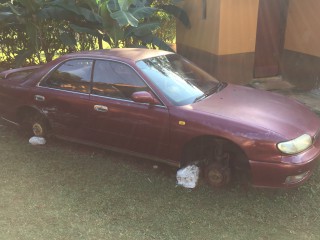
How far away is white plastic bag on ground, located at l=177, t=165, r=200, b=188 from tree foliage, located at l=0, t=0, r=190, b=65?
3.49 metres

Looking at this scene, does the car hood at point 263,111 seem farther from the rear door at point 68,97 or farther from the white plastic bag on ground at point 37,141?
the white plastic bag on ground at point 37,141

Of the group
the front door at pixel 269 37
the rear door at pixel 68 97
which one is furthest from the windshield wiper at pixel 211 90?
the front door at pixel 269 37

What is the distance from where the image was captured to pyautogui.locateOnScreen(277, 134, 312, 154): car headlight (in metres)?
3.83

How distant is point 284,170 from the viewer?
12.5 ft

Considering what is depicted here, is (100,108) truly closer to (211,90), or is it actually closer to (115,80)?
(115,80)

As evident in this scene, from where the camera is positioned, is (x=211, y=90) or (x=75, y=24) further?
(x=75, y=24)

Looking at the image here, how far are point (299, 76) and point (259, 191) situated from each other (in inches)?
208

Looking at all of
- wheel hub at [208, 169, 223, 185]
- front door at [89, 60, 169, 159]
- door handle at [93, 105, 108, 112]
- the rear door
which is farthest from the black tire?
the rear door

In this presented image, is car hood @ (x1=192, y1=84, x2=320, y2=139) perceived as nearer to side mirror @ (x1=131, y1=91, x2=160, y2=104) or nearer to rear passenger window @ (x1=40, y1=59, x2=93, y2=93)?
side mirror @ (x1=131, y1=91, x2=160, y2=104)

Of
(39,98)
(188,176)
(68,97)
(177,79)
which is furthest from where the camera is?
(39,98)

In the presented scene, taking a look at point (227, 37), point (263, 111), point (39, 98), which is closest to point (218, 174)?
point (263, 111)

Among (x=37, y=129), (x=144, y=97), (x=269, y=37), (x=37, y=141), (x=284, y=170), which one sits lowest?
(x=37, y=141)

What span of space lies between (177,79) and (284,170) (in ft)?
5.67

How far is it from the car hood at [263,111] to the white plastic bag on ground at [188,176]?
2.38 ft
